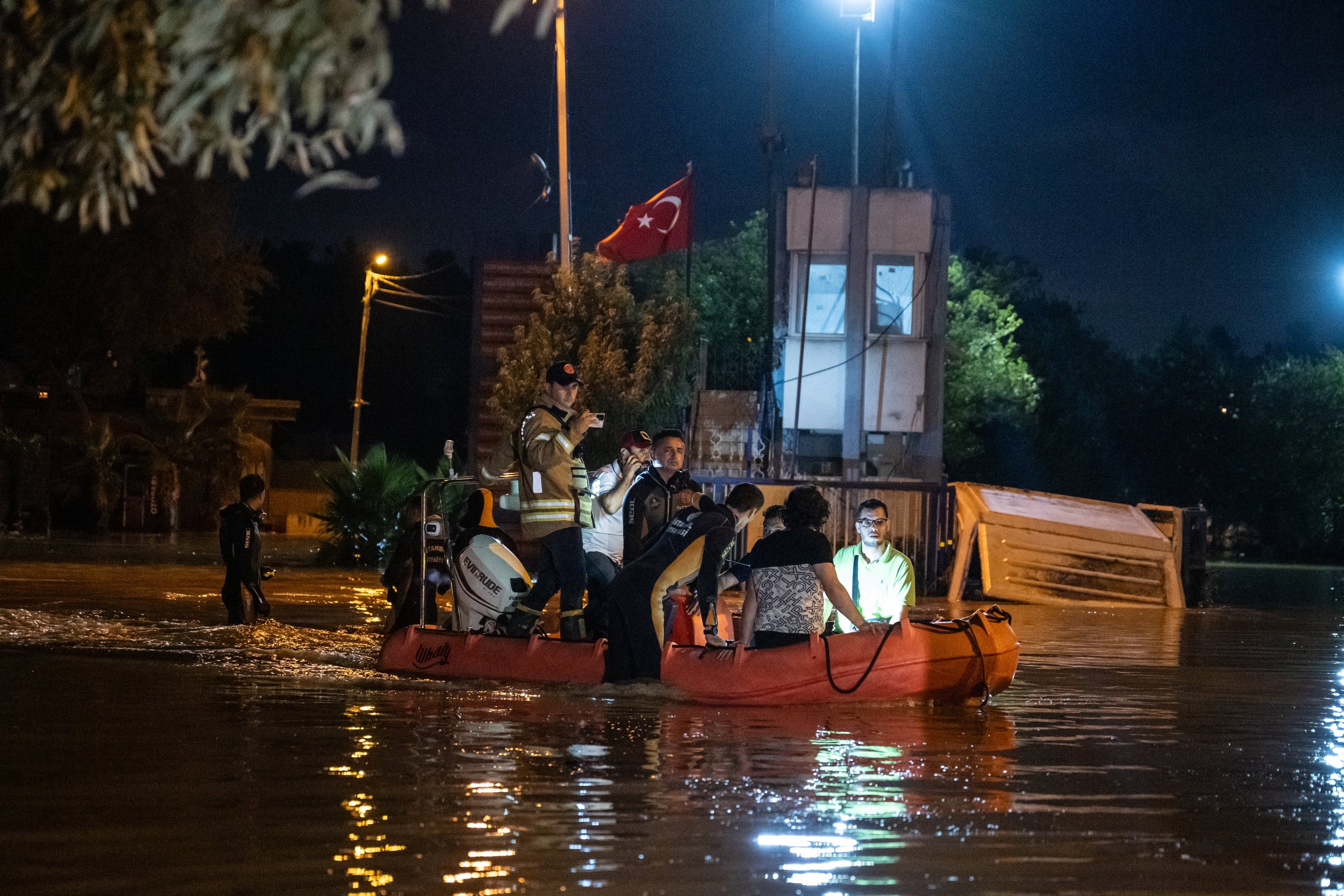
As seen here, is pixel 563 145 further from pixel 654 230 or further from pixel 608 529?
pixel 608 529

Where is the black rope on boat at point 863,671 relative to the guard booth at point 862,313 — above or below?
below

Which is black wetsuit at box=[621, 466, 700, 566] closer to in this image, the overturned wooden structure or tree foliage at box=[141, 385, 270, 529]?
the overturned wooden structure

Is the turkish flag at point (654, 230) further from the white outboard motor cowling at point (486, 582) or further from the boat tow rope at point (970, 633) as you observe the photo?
the boat tow rope at point (970, 633)

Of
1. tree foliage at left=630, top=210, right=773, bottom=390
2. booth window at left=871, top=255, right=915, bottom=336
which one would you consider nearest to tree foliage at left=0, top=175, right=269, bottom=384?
tree foliage at left=630, top=210, right=773, bottom=390

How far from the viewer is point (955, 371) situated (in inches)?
1734

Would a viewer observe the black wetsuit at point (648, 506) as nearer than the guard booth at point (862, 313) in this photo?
Yes

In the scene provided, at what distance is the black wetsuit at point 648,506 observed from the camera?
11195 millimetres

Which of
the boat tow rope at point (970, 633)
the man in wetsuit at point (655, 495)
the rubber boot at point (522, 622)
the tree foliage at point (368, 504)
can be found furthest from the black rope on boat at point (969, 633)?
the tree foliage at point (368, 504)

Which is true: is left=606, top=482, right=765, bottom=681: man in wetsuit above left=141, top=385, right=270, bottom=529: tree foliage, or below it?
below

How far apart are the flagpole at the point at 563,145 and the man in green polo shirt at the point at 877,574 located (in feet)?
44.4

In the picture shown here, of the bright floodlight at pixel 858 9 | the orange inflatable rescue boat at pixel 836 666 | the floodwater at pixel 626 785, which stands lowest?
the floodwater at pixel 626 785

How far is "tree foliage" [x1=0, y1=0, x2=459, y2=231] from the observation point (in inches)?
166

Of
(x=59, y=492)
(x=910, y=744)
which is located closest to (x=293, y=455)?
(x=59, y=492)

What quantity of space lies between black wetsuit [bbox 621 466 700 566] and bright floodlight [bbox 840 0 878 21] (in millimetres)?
19327
